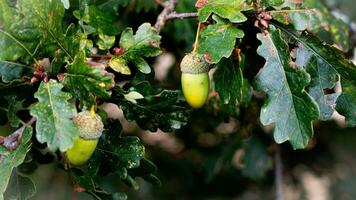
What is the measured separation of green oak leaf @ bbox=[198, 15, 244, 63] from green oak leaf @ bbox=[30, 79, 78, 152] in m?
0.28

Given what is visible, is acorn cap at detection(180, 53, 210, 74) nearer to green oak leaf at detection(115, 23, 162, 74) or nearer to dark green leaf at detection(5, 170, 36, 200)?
green oak leaf at detection(115, 23, 162, 74)

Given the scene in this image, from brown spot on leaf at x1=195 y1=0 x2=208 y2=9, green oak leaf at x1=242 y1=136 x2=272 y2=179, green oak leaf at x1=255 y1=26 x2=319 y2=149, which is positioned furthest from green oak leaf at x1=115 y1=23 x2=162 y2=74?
green oak leaf at x1=242 y1=136 x2=272 y2=179

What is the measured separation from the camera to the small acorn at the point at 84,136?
1.23 m

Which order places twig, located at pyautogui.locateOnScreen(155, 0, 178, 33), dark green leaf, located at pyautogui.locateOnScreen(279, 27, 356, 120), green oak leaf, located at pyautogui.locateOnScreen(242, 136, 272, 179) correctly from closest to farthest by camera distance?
dark green leaf, located at pyautogui.locateOnScreen(279, 27, 356, 120) < twig, located at pyautogui.locateOnScreen(155, 0, 178, 33) < green oak leaf, located at pyautogui.locateOnScreen(242, 136, 272, 179)

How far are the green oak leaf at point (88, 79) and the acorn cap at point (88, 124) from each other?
4 cm

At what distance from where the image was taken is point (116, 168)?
145 cm

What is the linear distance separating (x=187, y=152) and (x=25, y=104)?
156cm

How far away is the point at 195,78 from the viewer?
1.36 metres

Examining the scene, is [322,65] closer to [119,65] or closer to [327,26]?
[119,65]

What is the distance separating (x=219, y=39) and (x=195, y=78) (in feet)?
0.36

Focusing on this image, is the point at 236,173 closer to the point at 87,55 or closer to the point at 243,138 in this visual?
the point at 243,138

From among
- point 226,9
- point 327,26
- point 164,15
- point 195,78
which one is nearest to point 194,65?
point 195,78

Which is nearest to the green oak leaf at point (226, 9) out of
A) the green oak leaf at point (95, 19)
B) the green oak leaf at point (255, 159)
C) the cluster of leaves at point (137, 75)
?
the cluster of leaves at point (137, 75)

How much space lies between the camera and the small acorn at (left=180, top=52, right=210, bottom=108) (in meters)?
1.35
